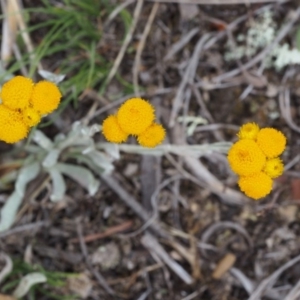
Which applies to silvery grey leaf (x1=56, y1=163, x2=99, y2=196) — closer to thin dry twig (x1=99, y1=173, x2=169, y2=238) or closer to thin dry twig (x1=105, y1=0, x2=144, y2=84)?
thin dry twig (x1=99, y1=173, x2=169, y2=238)

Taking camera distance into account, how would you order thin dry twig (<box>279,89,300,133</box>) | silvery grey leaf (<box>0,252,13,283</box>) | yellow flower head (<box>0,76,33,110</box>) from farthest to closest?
thin dry twig (<box>279,89,300,133</box>), silvery grey leaf (<box>0,252,13,283</box>), yellow flower head (<box>0,76,33,110</box>)

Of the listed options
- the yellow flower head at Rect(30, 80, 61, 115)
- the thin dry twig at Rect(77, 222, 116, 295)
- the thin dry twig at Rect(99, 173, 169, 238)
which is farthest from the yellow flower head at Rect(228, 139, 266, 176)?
the thin dry twig at Rect(77, 222, 116, 295)

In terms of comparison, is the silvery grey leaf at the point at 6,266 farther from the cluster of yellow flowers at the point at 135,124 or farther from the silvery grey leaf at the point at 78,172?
the cluster of yellow flowers at the point at 135,124

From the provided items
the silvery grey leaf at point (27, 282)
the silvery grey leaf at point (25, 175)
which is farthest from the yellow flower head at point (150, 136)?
the silvery grey leaf at point (27, 282)

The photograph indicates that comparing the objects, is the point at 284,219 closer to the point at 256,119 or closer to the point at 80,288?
the point at 256,119

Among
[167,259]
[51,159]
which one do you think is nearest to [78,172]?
[51,159]

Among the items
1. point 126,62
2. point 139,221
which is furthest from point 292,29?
point 139,221
